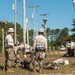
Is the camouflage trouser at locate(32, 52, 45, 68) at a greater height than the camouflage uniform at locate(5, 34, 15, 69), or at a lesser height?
lesser

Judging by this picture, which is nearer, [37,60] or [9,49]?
[9,49]

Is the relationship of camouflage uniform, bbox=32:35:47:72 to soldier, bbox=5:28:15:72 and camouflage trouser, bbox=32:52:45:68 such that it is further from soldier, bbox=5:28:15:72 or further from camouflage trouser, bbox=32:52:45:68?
soldier, bbox=5:28:15:72

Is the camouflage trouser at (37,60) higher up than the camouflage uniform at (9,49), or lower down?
lower down

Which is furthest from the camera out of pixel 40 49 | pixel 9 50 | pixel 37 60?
pixel 37 60

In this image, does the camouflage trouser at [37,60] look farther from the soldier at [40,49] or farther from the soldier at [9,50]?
the soldier at [9,50]

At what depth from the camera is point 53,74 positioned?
14469 mm

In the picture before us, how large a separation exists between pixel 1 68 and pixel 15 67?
74 centimetres

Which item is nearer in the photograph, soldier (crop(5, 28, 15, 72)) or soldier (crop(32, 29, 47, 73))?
soldier (crop(5, 28, 15, 72))

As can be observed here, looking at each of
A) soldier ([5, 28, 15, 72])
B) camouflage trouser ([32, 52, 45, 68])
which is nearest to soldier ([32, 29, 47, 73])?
camouflage trouser ([32, 52, 45, 68])

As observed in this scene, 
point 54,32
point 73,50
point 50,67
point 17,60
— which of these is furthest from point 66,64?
point 54,32

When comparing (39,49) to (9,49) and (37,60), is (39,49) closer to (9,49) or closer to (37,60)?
(37,60)

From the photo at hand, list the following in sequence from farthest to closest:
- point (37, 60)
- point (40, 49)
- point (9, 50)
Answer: point (37, 60) → point (40, 49) → point (9, 50)

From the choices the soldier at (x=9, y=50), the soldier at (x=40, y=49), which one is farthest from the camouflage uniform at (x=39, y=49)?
the soldier at (x=9, y=50)

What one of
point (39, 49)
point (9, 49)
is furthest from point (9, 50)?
point (39, 49)
